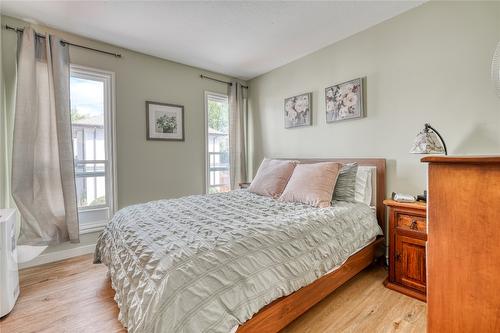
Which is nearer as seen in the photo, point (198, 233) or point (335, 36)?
point (198, 233)

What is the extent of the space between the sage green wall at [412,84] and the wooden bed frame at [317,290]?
4.9 inches

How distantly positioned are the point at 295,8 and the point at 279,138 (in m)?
1.81

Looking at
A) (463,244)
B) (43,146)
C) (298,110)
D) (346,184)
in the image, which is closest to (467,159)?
(463,244)

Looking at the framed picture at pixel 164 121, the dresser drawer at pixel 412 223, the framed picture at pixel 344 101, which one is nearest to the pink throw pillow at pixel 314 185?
the dresser drawer at pixel 412 223

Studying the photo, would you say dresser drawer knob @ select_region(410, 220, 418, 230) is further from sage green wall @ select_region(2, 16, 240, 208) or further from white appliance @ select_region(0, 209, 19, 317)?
white appliance @ select_region(0, 209, 19, 317)

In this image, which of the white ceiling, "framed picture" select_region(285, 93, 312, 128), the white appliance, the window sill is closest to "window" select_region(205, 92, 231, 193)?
the white ceiling

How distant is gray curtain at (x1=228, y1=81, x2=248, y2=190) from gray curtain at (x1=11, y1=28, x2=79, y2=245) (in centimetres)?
218

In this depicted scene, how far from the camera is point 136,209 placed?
2.05 metres

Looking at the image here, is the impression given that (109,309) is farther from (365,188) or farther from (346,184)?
(365,188)

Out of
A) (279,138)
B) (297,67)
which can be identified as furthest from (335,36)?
(279,138)

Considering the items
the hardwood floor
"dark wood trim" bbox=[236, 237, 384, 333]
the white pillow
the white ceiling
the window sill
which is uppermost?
the white ceiling

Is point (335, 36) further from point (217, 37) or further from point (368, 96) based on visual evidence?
point (217, 37)

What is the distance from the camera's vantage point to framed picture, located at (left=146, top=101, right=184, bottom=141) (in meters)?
3.23

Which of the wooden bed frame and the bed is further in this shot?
the wooden bed frame
